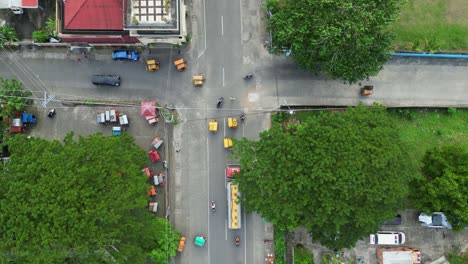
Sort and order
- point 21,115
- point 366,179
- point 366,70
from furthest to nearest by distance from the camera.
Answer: point 21,115, point 366,70, point 366,179

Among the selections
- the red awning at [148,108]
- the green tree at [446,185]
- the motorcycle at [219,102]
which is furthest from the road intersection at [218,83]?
the green tree at [446,185]

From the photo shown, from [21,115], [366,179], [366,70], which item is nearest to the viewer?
[366,179]

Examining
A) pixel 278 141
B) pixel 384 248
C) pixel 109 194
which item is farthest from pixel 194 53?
pixel 384 248

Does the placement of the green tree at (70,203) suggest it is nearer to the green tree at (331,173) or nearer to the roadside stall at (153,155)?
the roadside stall at (153,155)

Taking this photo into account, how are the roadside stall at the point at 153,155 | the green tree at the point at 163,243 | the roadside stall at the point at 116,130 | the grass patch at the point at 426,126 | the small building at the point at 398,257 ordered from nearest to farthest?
the green tree at the point at 163,243, the small building at the point at 398,257, the roadside stall at the point at 153,155, the roadside stall at the point at 116,130, the grass patch at the point at 426,126

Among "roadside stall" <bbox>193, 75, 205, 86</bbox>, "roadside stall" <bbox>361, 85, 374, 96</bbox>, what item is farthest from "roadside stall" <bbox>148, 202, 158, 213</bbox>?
"roadside stall" <bbox>361, 85, 374, 96</bbox>

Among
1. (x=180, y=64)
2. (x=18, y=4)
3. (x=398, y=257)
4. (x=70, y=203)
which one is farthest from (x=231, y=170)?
(x=18, y=4)

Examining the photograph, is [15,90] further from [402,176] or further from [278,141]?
[402,176]
